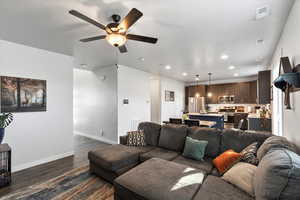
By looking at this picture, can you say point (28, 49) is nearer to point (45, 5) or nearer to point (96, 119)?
point (45, 5)

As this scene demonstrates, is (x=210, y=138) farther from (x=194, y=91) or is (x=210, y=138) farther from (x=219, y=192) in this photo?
(x=194, y=91)

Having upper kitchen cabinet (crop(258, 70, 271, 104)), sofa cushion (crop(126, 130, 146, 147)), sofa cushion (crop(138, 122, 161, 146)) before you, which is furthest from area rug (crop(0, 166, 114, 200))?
upper kitchen cabinet (crop(258, 70, 271, 104))

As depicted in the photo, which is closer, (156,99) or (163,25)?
(163,25)

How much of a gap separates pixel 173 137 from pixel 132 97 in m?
2.78

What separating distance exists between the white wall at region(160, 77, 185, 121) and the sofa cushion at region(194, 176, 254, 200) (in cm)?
534

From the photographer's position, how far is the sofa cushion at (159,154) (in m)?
2.55

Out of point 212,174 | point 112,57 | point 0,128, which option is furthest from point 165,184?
point 112,57

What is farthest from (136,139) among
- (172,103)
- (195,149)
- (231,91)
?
(231,91)

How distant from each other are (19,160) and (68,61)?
98.7 inches

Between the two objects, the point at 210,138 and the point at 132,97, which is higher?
the point at 132,97

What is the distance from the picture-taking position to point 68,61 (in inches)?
152

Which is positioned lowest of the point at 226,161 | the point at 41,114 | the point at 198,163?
the point at 198,163

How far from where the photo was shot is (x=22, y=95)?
3.07 meters

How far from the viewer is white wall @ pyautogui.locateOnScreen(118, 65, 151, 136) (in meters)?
4.86
